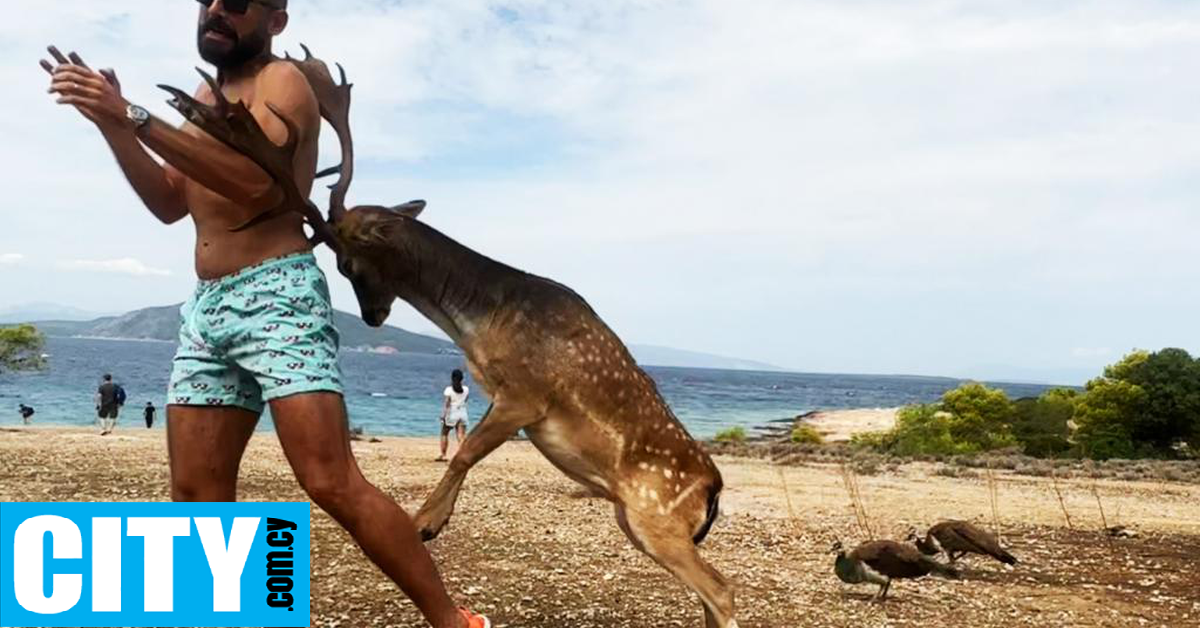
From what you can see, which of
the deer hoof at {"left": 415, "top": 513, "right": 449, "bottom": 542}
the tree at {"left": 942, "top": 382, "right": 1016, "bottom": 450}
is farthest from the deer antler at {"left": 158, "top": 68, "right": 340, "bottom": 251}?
the tree at {"left": 942, "top": 382, "right": 1016, "bottom": 450}

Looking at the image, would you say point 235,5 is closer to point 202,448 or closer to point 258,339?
point 258,339

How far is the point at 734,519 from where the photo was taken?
12.2 metres

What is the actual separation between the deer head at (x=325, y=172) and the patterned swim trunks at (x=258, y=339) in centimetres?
22

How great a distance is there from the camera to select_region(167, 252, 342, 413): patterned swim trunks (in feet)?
11.9

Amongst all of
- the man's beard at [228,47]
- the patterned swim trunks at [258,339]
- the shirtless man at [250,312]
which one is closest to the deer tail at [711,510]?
the shirtless man at [250,312]

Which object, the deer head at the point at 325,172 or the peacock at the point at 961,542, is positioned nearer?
the deer head at the point at 325,172

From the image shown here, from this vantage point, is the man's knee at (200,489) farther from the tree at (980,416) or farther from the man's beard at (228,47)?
the tree at (980,416)

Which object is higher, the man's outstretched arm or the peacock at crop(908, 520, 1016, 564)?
the man's outstretched arm

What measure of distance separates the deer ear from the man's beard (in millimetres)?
799

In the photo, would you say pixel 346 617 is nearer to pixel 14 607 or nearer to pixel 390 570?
pixel 14 607

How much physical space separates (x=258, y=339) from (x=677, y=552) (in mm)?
1735

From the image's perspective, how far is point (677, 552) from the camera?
4281 mm

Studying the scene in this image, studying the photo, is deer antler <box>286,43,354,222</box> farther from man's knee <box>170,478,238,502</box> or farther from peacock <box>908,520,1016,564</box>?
peacock <box>908,520,1016,564</box>

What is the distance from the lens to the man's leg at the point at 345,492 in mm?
3543
